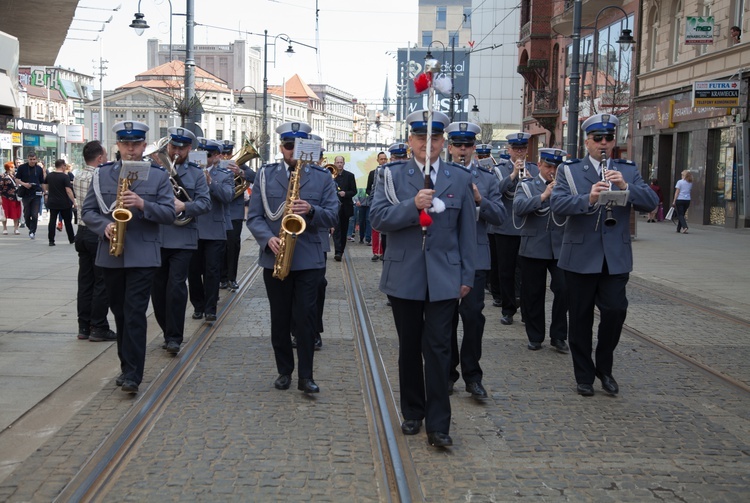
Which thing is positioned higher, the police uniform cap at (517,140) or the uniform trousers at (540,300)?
the police uniform cap at (517,140)

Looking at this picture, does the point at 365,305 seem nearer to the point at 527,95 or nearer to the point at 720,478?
the point at 720,478

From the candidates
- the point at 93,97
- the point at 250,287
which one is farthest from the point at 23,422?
the point at 93,97

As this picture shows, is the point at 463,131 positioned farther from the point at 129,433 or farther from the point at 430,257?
the point at 129,433

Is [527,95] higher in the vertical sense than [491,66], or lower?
lower

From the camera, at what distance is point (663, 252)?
20.4 metres

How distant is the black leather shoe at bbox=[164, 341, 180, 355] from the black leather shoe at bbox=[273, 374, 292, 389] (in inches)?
63.4

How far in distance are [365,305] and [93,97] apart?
139740 mm

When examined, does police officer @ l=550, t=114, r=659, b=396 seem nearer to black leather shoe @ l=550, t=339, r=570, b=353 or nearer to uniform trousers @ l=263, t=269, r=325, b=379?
black leather shoe @ l=550, t=339, r=570, b=353

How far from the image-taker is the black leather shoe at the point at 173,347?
8.59m

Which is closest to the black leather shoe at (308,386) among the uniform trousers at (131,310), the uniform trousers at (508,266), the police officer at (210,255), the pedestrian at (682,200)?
the uniform trousers at (131,310)

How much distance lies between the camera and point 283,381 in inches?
289

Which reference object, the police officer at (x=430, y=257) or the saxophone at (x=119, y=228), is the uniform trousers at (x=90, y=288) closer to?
the saxophone at (x=119, y=228)

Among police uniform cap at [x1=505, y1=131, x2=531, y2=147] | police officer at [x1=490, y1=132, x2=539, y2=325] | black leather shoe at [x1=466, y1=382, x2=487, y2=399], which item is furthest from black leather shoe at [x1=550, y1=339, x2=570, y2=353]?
black leather shoe at [x1=466, y1=382, x2=487, y2=399]

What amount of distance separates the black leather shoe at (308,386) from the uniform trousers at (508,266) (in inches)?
162
